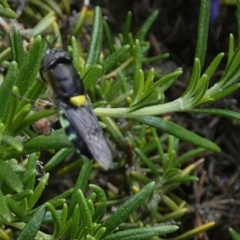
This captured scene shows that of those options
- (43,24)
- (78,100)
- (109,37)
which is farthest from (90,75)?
(109,37)

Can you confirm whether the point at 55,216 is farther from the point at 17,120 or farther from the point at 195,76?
the point at 195,76

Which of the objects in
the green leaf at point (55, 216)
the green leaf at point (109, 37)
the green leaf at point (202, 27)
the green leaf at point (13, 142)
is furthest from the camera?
the green leaf at point (109, 37)

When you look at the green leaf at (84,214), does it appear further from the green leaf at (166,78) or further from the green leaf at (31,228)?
the green leaf at (166,78)

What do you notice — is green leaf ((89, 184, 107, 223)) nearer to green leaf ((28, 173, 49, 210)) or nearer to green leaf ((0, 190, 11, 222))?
green leaf ((28, 173, 49, 210))

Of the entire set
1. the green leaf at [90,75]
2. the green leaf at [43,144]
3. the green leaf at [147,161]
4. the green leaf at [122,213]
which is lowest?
the green leaf at [147,161]

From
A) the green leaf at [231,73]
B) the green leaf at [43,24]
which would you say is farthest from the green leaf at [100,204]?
the green leaf at [43,24]

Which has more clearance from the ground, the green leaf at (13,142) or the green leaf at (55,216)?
A: the green leaf at (13,142)

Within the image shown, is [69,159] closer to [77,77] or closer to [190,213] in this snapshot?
[190,213]

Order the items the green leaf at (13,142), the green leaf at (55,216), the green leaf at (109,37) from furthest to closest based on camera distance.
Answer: the green leaf at (109,37), the green leaf at (55,216), the green leaf at (13,142)
